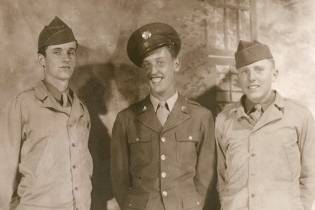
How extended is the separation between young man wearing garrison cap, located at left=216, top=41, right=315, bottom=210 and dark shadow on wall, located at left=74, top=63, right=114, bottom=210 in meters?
0.65

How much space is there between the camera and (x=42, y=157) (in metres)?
1.78

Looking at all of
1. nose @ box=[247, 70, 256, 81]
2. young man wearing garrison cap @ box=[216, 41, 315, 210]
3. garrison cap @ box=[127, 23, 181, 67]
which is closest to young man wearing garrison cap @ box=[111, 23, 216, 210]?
garrison cap @ box=[127, 23, 181, 67]

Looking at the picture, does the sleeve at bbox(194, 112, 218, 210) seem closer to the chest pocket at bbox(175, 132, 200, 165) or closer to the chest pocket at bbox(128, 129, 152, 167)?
the chest pocket at bbox(175, 132, 200, 165)

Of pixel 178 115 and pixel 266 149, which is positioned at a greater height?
pixel 178 115

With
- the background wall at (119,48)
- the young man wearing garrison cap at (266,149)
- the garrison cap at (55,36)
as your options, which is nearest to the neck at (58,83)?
the garrison cap at (55,36)

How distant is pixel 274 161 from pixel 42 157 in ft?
3.22

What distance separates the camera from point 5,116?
70.8 inches

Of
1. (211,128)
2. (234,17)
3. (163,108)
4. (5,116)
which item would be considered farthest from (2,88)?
(234,17)

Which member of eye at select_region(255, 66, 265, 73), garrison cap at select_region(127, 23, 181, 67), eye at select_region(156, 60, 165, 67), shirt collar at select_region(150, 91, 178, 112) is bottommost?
shirt collar at select_region(150, 91, 178, 112)

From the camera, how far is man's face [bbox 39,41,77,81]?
1.83m

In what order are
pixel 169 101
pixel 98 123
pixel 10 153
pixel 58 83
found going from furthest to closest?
pixel 98 123 → pixel 169 101 → pixel 58 83 → pixel 10 153

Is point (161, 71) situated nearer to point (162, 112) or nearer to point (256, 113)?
point (162, 112)

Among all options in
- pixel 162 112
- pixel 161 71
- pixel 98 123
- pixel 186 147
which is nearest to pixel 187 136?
pixel 186 147

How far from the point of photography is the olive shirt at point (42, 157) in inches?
69.1
